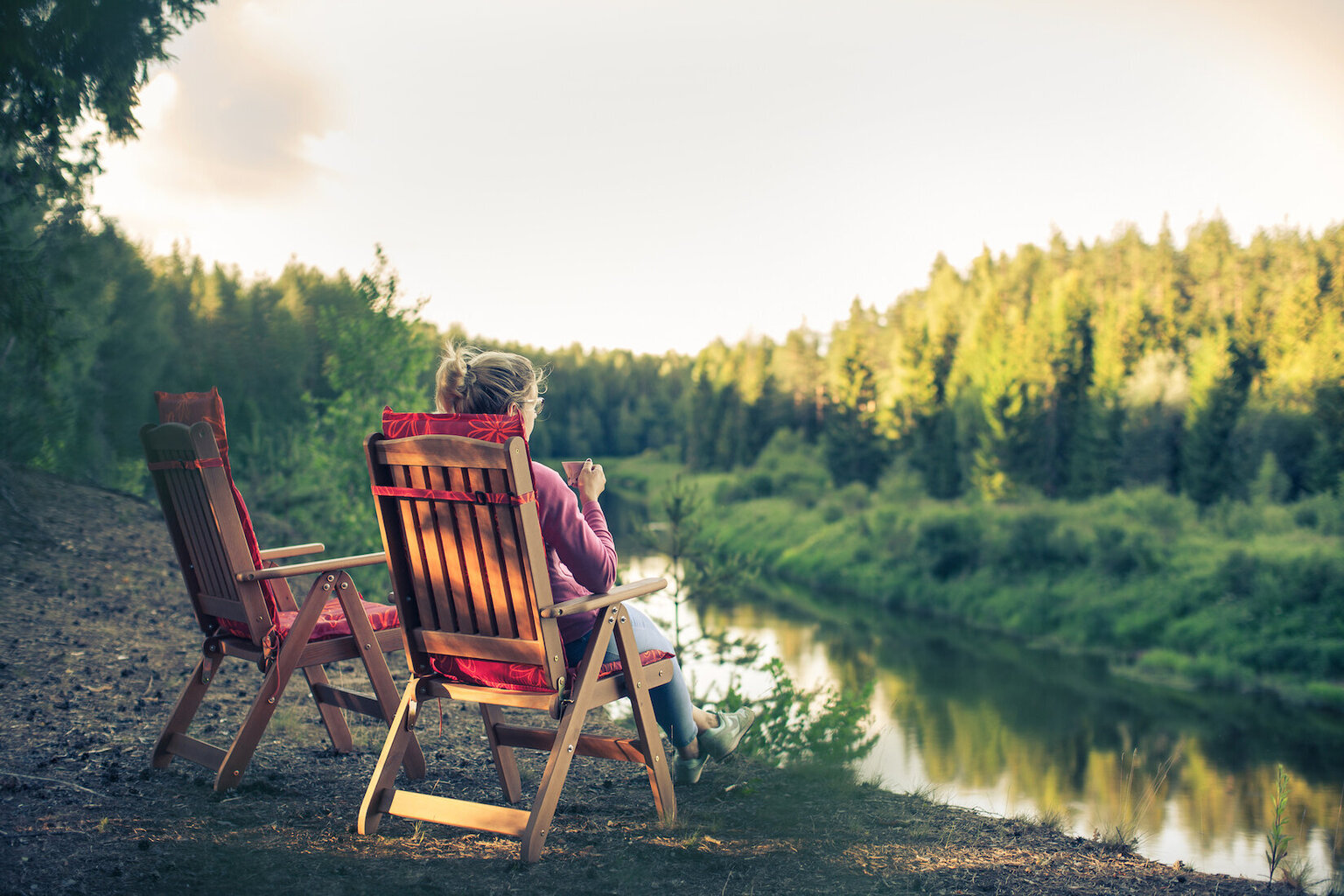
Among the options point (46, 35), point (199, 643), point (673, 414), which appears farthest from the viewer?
point (673, 414)

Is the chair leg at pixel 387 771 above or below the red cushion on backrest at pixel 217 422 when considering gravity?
below

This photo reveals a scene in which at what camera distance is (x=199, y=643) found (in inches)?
256

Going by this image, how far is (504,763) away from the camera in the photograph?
374 centimetres

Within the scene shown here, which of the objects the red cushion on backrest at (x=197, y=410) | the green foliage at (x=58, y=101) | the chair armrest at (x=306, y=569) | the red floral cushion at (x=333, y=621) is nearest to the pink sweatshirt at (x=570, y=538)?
the chair armrest at (x=306, y=569)

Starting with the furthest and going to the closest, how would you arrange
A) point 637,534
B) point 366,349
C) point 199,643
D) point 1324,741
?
point 1324,741 < point 366,349 < point 637,534 < point 199,643

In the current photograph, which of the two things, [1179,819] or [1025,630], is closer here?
[1179,819]

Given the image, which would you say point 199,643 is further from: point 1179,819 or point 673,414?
point 673,414

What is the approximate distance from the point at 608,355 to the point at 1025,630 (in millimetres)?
86963

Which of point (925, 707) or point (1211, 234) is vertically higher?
point (1211, 234)

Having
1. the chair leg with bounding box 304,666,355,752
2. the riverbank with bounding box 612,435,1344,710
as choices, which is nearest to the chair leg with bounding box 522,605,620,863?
the chair leg with bounding box 304,666,355,752

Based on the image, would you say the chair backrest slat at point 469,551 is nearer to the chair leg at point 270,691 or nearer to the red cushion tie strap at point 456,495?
the red cushion tie strap at point 456,495

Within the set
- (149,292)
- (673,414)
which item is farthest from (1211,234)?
(149,292)

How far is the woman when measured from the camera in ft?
10.4

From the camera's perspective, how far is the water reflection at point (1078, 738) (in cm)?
1480
